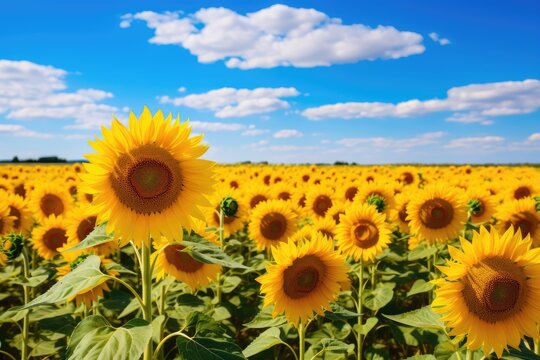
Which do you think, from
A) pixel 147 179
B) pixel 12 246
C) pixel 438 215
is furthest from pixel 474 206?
pixel 12 246

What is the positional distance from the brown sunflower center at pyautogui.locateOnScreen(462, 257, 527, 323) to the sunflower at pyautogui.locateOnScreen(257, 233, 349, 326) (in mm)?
1194

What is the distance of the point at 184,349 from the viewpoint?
8.08 ft

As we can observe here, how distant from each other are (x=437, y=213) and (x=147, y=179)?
197 inches

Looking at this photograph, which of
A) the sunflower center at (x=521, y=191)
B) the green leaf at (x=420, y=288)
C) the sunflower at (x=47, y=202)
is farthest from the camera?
the sunflower center at (x=521, y=191)

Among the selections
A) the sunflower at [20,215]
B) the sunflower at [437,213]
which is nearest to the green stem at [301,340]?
the sunflower at [437,213]

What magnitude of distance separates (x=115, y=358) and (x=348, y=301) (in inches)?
187

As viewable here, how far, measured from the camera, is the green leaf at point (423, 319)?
3033mm

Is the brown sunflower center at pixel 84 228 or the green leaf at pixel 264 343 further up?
the brown sunflower center at pixel 84 228

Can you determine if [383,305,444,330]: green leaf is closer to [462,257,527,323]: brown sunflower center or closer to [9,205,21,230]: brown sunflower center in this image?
[462,257,527,323]: brown sunflower center

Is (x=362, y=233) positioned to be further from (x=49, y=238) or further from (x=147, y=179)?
(x=49, y=238)

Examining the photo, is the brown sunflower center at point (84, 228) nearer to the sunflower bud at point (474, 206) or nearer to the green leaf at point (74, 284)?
the green leaf at point (74, 284)

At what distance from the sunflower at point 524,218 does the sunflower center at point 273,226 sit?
328 cm

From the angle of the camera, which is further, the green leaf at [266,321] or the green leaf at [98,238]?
the green leaf at [266,321]

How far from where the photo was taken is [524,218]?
251 inches
